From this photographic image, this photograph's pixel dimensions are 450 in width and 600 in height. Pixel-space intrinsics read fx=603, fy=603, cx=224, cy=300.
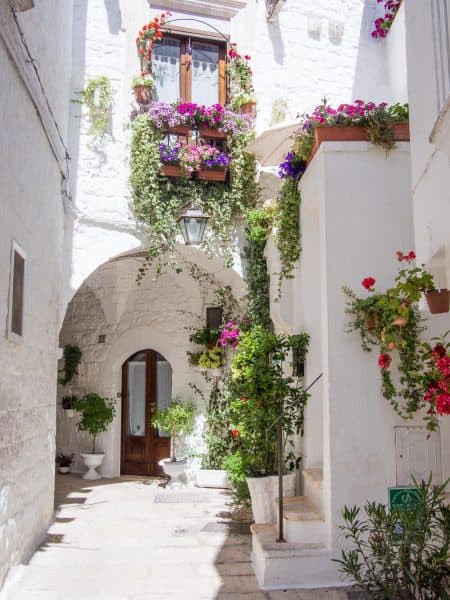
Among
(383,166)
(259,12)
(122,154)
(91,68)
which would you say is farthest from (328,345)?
(259,12)

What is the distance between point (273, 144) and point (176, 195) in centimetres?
134

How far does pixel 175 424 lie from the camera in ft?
29.6

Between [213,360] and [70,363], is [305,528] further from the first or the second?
[70,363]

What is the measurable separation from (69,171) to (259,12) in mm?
3345

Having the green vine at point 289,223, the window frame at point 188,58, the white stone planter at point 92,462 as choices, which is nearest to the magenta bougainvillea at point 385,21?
the window frame at point 188,58

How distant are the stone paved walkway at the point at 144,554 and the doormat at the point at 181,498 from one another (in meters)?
0.01

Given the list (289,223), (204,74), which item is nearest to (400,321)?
(289,223)

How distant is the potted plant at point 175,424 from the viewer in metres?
8.73

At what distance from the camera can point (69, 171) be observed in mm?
7113

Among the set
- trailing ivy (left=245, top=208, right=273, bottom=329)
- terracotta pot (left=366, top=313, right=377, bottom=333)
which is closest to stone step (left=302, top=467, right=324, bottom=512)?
terracotta pot (left=366, top=313, right=377, bottom=333)

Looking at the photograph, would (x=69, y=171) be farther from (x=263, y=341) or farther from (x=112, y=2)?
(x=263, y=341)

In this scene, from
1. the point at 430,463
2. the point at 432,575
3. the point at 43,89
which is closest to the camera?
the point at 432,575

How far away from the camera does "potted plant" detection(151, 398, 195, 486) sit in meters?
8.73

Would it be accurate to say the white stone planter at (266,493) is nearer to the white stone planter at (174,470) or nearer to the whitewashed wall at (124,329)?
the white stone planter at (174,470)
